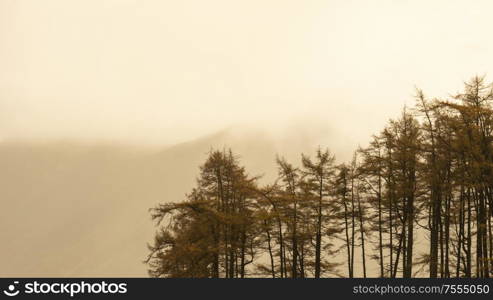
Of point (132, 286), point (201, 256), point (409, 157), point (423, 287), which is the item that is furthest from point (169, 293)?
point (409, 157)

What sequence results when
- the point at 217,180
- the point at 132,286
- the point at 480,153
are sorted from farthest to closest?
the point at 217,180 → the point at 480,153 → the point at 132,286

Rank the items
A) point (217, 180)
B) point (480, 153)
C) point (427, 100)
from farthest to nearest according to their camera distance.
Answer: point (217, 180)
point (427, 100)
point (480, 153)

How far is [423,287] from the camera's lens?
20.5 meters

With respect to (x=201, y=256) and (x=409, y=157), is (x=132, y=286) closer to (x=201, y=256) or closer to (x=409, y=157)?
(x=201, y=256)

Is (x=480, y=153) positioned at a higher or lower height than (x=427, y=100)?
lower

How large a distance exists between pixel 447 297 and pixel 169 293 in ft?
37.7

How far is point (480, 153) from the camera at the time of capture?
911 inches

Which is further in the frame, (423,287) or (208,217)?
(208,217)

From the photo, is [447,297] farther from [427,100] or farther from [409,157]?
[427,100]

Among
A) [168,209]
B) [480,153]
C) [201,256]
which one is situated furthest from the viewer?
[201,256]

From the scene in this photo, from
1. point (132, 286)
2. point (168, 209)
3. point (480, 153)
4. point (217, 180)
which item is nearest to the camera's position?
point (132, 286)

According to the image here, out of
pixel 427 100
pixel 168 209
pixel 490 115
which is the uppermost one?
pixel 427 100

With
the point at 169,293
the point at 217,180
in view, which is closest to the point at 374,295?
the point at 169,293

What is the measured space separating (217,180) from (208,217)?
3.50m
